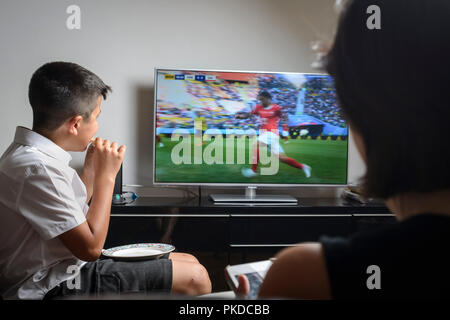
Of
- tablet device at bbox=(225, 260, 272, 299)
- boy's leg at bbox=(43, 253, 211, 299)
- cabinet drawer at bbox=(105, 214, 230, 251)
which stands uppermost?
tablet device at bbox=(225, 260, 272, 299)

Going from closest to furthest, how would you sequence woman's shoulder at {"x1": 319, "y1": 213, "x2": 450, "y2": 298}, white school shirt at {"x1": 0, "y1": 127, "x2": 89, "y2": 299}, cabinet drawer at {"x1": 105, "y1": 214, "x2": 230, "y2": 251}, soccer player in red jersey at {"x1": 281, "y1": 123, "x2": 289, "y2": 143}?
woman's shoulder at {"x1": 319, "y1": 213, "x2": 450, "y2": 298} < white school shirt at {"x1": 0, "y1": 127, "x2": 89, "y2": 299} < cabinet drawer at {"x1": 105, "y1": 214, "x2": 230, "y2": 251} < soccer player in red jersey at {"x1": 281, "y1": 123, "x2": 289, "y2": 143}

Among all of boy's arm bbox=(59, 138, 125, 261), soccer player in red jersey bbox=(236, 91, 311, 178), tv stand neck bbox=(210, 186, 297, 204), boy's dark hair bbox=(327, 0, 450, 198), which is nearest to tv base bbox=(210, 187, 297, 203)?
tv stand neck bbox=(210, 186, 297, 204)

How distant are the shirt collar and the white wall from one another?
143cm

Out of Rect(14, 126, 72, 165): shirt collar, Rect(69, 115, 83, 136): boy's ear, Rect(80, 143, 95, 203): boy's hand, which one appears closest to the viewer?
Rect(14, 126, 72, 165): shirt collar

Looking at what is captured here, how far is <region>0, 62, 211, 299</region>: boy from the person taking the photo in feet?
3.32

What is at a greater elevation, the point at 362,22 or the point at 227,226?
the point at 362,22

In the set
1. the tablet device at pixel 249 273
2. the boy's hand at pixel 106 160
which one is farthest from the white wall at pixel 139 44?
the tablet device at pixel 249 273

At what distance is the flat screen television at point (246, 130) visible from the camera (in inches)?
94.9

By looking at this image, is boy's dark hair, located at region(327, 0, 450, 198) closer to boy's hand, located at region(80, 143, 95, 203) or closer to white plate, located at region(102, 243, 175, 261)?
white plate, located at region(102, 243, 175, 261)

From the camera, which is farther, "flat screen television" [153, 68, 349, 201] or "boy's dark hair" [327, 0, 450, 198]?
"flat screen television" [153, 68, 349, 201]
